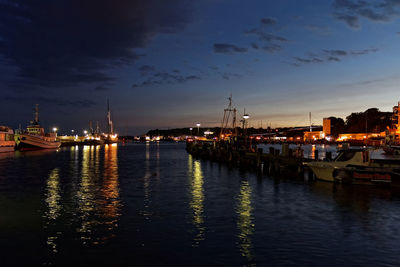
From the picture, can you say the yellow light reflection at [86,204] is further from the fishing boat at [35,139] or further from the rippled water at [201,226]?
the fishing boat at [35,139]

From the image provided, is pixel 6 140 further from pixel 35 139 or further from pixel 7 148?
pixel 35 139

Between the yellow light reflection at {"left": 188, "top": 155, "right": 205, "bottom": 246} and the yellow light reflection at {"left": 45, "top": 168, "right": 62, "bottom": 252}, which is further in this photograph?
the yellow light reflection at {"left": 188, "top": 155, "right": 205, "bottom": 246}

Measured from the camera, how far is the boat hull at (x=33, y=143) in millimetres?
109812

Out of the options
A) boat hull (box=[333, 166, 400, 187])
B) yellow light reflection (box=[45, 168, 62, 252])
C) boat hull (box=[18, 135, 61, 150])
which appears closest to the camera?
yellow light reflection (box=[45, 168, 62, 252])

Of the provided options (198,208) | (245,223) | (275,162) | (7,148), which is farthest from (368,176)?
(7,148)

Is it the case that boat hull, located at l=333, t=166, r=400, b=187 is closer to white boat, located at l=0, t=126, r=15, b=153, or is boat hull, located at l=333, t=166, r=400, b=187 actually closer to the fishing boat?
white boat, located at l=0, t=126, r=15, b=153

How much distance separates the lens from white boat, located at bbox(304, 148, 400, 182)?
27781 millimetres

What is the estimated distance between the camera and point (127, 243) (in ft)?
45.6

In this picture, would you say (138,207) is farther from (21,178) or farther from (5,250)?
(21,178)

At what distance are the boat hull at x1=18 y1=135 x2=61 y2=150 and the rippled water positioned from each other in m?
90.4

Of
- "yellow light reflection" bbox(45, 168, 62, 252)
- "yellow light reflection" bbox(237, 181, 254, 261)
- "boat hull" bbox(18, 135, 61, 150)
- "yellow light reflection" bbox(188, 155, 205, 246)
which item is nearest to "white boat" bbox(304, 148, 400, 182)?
"yellow light reflection" bbox(237, 181, 254, 261)

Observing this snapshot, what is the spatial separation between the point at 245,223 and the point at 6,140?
9714 cm

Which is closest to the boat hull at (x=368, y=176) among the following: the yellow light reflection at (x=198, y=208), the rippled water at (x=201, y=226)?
the rippled water at (x=201, y=226)

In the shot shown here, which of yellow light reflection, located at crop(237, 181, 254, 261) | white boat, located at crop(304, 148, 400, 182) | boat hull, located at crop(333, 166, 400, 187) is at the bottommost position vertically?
yellow light reflection, located at crop(237, 181, 254, 261)
